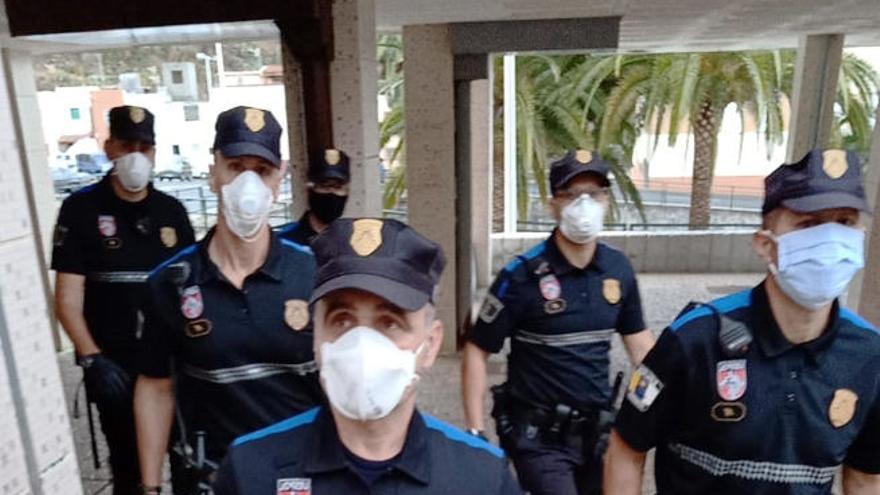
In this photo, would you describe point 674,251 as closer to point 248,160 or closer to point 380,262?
point 248,160

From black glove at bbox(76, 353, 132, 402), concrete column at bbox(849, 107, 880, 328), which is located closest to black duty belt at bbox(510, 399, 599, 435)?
black glove at bbox(76, 353, 132, 402)

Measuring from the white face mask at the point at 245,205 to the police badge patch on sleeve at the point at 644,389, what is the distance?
1.26m

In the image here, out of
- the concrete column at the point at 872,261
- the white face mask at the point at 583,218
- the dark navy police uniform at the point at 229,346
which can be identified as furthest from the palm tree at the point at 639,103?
the dark navy police uniform at the point at 229,346

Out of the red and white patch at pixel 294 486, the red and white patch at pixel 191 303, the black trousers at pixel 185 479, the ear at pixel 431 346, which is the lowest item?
the black trousers at pixel 185 479

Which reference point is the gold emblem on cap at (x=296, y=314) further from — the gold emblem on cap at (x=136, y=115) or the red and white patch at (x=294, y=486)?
the gold emblem on cap at (x=136, y=115)

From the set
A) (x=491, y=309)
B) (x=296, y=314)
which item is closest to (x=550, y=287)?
(x=491, y=309)

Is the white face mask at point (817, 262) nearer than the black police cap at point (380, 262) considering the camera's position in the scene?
No

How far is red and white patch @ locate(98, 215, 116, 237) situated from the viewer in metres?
3.16

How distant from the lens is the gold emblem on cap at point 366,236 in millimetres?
1357

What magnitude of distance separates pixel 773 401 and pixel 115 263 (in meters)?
2.76

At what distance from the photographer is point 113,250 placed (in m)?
3.16

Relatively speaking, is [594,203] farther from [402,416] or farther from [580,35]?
[580,35]

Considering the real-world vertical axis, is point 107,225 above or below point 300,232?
above

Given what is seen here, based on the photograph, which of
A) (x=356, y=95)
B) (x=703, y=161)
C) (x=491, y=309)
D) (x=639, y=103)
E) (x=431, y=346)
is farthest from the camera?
(x=639, y=103)
